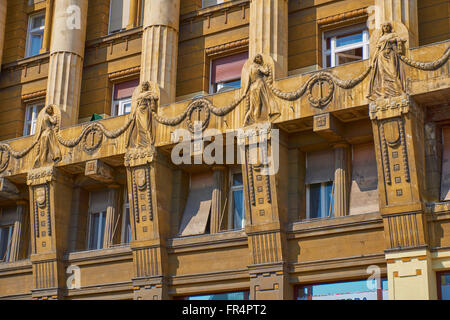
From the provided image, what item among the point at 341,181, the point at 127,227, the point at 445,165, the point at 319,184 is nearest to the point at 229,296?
the point at 319,184

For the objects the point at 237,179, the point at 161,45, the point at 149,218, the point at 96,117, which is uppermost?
the point at 161,45

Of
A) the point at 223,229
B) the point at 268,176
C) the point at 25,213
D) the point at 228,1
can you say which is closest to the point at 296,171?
the point at 268,176

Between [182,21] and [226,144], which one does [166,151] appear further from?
[182,21]

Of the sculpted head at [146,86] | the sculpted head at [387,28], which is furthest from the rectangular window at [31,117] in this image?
the sculpted head at [387,28]

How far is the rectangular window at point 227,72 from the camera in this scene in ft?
81.7

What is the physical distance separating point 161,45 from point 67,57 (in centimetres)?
380

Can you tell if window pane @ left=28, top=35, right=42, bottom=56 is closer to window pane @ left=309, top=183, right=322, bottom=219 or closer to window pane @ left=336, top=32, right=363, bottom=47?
window pane @ left=336, top=32, right=363, bottom=47

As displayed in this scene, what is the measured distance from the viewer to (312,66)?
2303 centimetres

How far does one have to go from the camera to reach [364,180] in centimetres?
2142

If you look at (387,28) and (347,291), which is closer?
(347,291)

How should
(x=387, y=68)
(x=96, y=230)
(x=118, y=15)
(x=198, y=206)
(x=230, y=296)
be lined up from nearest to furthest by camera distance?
(x=387, y=68), (x=230, y=296), (x=198, y=206), (x=96, y=230), (x=118, y=15)

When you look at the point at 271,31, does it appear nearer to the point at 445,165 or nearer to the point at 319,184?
the point at 319,184

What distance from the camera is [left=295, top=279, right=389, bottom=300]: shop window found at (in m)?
20.1

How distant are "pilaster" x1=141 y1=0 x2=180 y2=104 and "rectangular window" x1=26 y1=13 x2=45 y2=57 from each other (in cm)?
618
